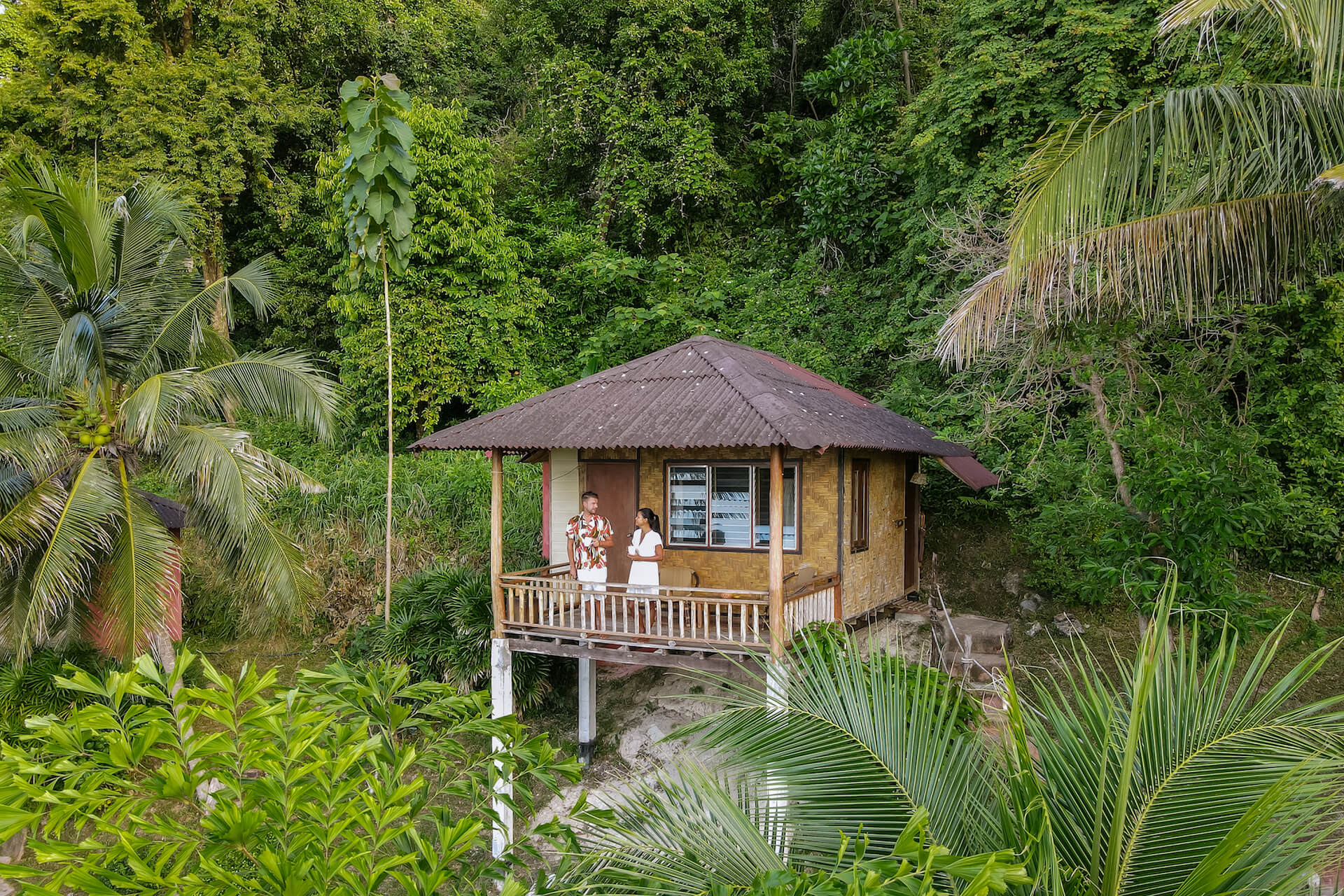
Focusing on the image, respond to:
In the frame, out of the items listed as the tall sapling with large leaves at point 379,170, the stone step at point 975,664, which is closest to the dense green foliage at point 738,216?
the stone step at point 975,664

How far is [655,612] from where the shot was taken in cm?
1094

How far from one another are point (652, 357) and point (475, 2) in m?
21.0

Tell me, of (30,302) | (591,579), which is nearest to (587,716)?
(591,579)

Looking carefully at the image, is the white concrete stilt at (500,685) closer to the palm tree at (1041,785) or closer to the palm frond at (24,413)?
the palm frond at (24,413)

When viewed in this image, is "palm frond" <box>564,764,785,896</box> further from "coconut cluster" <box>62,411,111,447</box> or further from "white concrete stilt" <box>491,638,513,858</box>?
"coconut cluster" <box>62,411,111,447</box>

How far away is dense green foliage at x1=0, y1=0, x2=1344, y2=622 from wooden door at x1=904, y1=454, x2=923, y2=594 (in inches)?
63.0

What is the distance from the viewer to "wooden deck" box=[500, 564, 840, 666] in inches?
384

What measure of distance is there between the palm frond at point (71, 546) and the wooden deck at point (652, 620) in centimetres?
472

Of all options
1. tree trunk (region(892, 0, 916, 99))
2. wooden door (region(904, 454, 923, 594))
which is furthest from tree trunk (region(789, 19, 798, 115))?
wooden door (region(904, 454, 923, 594))

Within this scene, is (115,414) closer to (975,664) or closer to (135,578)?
(135,578)

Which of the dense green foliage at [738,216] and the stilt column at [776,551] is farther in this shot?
the dense green foliage at [738,216]

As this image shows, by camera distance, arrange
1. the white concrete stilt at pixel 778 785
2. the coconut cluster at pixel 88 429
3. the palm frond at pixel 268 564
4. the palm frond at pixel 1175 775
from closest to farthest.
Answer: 1. the palm frond at pixel 1175 775
2. the white concrete stilt at pixel 778 785
3. the coconut cluster at pixel 88 429
4. the palm frond at pixel 268 564

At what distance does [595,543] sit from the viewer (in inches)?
436

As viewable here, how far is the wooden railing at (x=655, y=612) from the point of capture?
31.9 feet
